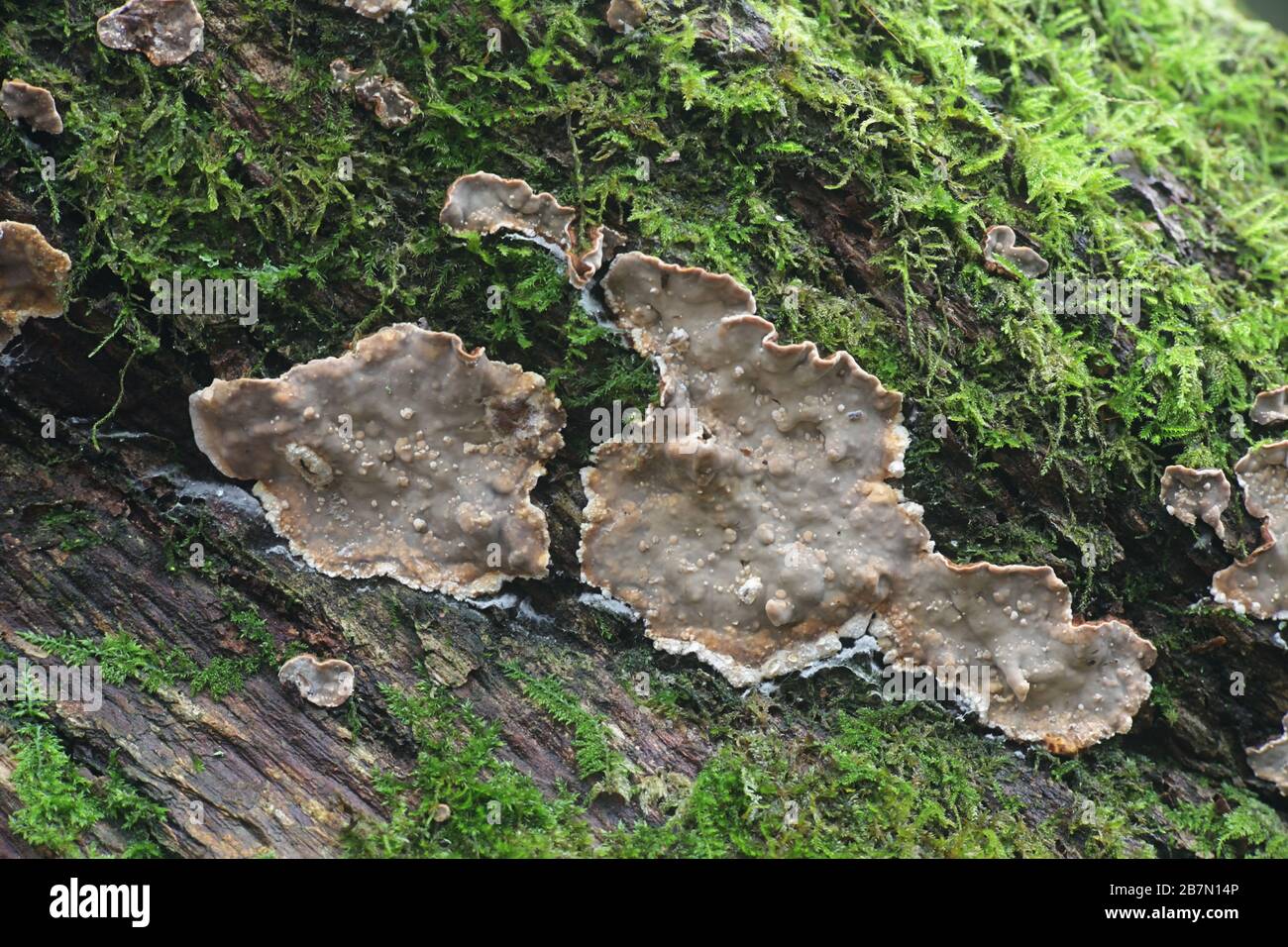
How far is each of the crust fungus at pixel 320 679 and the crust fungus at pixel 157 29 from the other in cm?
249

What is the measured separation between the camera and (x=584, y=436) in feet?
12.7

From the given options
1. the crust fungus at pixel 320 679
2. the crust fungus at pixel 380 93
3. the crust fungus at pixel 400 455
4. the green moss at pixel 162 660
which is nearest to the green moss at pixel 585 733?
the crust fungus at pixel 400 455

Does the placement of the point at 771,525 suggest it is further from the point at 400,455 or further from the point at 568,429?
the point at 400,455

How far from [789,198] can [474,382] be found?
1622 millimetres

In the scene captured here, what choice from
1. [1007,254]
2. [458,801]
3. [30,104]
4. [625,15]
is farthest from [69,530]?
[1007,254]

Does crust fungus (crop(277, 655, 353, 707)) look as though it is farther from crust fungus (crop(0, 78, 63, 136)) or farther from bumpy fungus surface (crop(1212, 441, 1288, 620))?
bumpy fungus surface (crop(1212, 441, 1288, 620))

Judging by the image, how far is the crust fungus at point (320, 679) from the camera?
362 centimetres

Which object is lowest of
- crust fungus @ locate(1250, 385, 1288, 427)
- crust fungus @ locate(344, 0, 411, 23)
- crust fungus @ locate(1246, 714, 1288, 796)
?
crust fungus @ locate(1246, 714, 1288, 796)

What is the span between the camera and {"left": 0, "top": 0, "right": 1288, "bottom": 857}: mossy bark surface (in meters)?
3.57

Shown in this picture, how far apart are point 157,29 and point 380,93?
2.96 ft

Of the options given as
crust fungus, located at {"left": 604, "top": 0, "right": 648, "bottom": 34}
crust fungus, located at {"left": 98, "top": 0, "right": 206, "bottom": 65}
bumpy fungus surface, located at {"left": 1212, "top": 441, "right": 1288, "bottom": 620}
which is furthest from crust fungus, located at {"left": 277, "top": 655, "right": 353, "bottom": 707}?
bumpy fungus surface, located at {"left": 1212, "top": 441, "right": 1288, "bottom": 620}

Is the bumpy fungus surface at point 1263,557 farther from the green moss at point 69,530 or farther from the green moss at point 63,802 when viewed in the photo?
the green moss at point 69,530

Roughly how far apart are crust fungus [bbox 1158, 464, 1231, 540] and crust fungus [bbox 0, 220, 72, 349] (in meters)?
4.72
